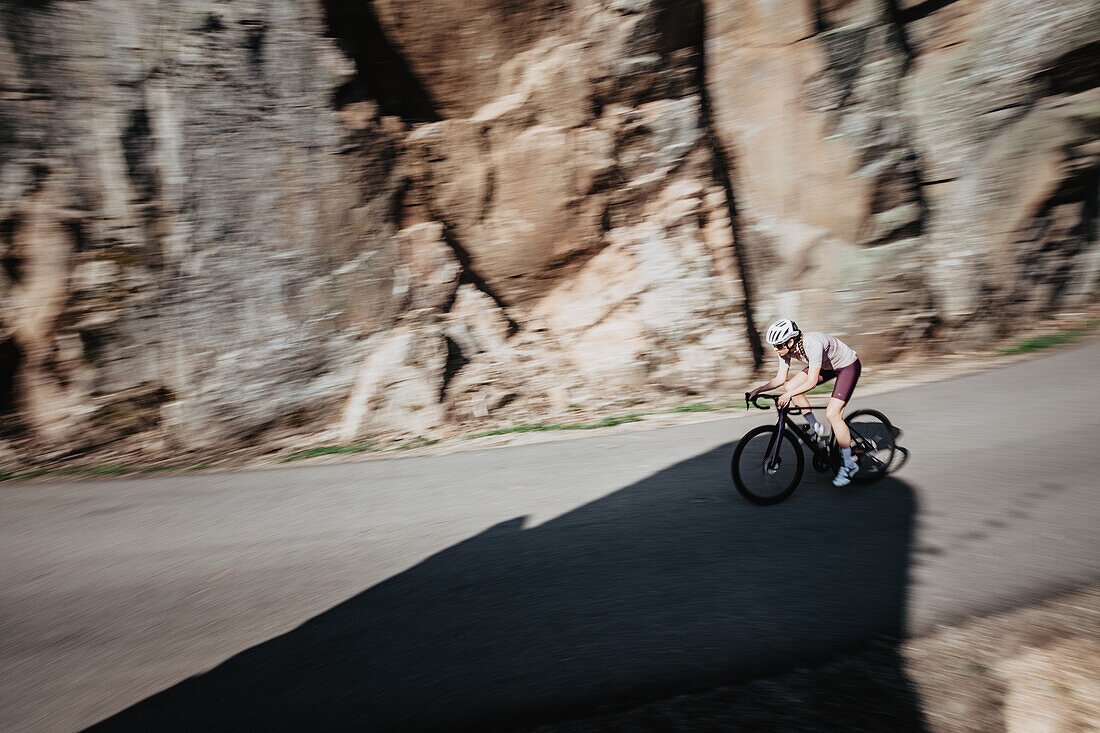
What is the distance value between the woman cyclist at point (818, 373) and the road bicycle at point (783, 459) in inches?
3.3

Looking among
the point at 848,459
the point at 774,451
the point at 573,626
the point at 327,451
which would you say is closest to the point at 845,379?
the point at 848,459

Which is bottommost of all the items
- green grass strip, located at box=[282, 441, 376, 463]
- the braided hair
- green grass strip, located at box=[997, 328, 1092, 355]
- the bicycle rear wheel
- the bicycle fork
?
green grass strip, located at box=[997, 328, 1092, 355]

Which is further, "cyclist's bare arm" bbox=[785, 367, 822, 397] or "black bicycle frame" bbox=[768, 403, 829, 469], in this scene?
"cyclist's bare arm" bbox=[785, 367, 822, 397]

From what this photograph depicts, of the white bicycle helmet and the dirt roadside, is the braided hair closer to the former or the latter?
the white bicycle helmet

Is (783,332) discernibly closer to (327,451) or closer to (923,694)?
(923,694)

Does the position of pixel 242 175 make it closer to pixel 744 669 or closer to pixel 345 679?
pixel 345 679

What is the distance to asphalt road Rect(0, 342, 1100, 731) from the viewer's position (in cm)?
319

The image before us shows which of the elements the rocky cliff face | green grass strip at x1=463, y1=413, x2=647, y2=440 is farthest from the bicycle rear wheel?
the rocky cliff face

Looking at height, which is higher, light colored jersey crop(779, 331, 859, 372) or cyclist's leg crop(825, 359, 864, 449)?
light colored jersey crop(779, 331, 859, 372)

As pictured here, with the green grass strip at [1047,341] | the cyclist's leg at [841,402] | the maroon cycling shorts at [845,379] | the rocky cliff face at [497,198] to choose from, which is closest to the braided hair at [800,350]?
the maroon cycling shorts at [845,379]

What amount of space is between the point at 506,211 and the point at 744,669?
9.58 meters

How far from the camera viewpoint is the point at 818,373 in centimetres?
540

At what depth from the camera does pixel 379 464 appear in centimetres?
753

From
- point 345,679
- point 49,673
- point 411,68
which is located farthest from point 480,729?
point 411,68
